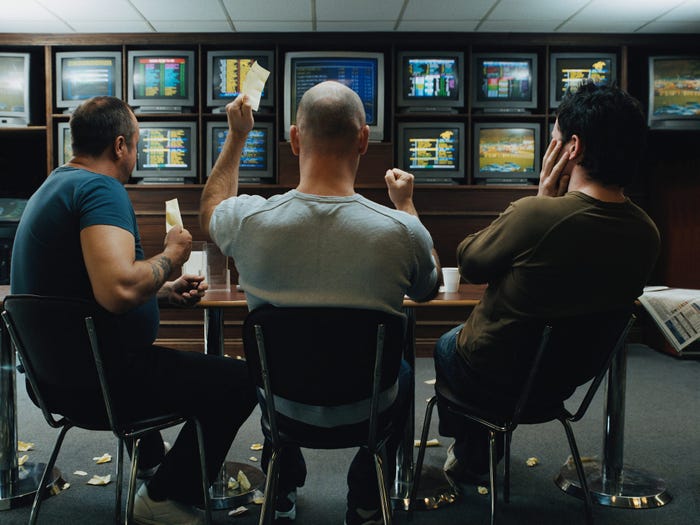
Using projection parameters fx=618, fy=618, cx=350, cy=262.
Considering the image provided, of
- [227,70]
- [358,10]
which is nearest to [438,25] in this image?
[358,10]

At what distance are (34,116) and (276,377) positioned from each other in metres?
4.40

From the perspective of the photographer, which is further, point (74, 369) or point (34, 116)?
point (34, 116)

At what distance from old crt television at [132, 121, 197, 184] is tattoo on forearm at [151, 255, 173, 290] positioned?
3.08 meters

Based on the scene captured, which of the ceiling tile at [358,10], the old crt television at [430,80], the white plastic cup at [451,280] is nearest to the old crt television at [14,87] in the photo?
the ceiling tile at [358,10]

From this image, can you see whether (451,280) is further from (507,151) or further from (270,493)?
(507,151)

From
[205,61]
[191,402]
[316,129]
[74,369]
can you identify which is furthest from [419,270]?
[205,61]

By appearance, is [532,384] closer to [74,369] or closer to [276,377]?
[276,377]

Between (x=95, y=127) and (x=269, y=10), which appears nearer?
(x=95, y=127)

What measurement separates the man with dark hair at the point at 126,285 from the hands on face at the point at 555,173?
1.00m

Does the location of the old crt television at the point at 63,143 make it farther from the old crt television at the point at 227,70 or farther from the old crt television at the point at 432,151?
the old crt television at the point at 432,151

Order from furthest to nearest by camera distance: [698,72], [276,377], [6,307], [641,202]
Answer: [641,202] → [698,72] → [6,307] → [276,377]

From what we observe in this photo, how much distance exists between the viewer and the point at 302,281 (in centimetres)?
130

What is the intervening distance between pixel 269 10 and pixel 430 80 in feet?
4.17

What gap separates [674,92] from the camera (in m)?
4.56
